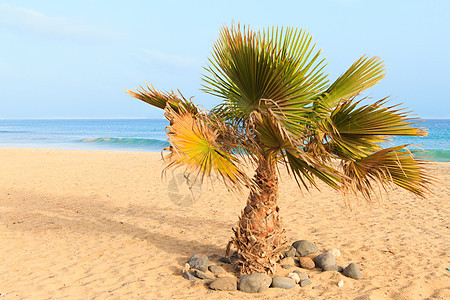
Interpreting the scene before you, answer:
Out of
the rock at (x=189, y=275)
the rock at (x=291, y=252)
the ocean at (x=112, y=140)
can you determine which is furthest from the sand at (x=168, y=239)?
the ocean at (x=112, y=140)

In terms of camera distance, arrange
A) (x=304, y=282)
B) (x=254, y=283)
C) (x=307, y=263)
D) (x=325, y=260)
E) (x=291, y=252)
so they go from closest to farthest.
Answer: (x=254, y=283) < (x=304, y=282) < (x=325, y=260) < (x=307, y=263) < (x=291, y=252)

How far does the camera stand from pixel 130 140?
141 feet

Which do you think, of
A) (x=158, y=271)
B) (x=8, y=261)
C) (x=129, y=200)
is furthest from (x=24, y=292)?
(x=129, y=200)

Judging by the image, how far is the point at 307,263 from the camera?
542 cm

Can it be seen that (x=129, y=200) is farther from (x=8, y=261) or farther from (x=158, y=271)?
(x=158, y=271)

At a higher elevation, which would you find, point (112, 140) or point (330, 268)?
point (112, 140)

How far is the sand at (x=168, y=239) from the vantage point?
4.73 metres

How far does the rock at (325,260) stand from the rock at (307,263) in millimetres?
81

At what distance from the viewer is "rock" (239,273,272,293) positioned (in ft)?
15.0

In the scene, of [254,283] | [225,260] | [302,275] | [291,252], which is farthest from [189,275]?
[291,252]

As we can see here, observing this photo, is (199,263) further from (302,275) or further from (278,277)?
(302,275)

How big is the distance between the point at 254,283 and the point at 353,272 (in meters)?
1.48

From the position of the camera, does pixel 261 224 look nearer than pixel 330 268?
Yes

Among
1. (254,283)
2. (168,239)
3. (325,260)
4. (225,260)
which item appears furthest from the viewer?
(168,239)
